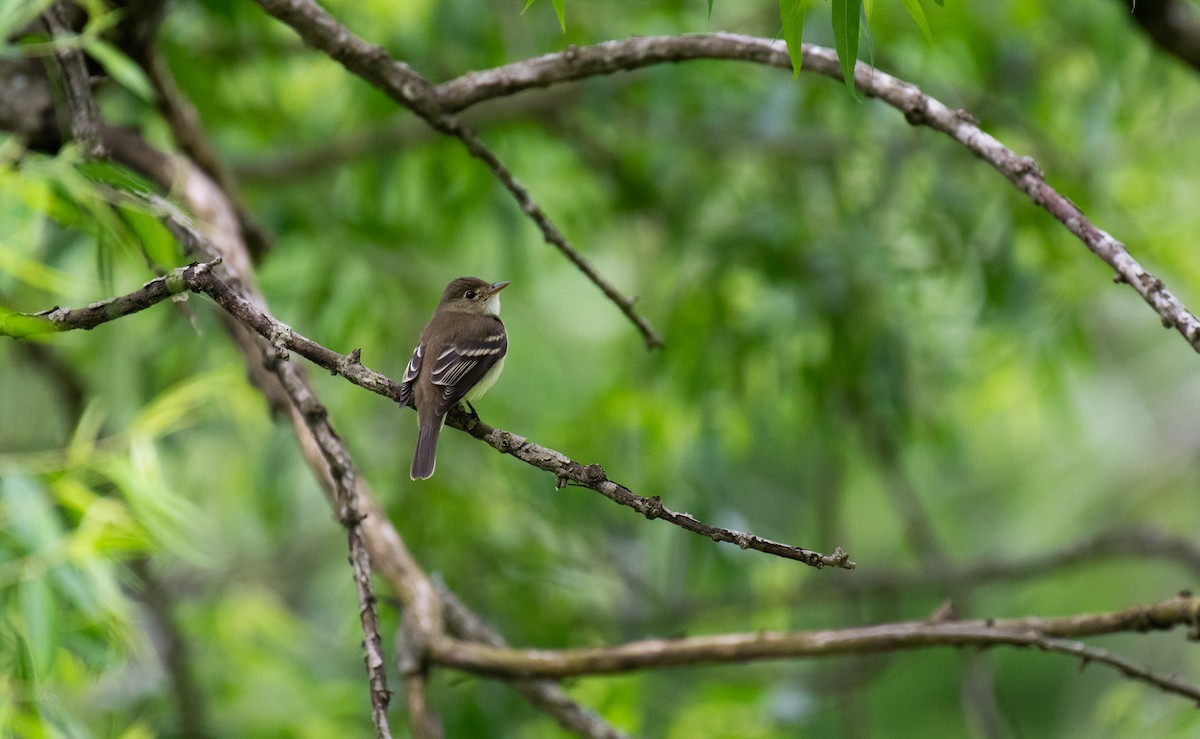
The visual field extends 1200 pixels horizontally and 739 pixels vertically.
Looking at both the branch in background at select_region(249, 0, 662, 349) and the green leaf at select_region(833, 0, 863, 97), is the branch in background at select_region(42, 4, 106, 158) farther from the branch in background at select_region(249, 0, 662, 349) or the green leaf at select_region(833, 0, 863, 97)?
→ the green leaf at select_region(833, 0, 863, 97)

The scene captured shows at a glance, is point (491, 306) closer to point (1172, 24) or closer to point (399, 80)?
point (399, 80)

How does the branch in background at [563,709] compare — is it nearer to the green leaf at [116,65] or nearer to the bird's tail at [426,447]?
the bird's tail at [426,447]

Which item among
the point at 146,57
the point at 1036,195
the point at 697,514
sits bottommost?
the point at 1036,195

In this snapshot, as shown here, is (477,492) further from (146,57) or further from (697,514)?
(146,57)

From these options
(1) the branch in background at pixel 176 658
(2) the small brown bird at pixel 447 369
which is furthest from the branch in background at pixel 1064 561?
(1) the branch in background at pixel 176 658

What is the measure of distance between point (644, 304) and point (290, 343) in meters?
4.57

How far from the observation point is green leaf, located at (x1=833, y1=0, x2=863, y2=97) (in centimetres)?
217

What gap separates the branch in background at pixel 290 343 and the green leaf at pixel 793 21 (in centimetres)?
82

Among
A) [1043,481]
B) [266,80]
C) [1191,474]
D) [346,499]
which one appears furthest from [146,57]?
[1191,474]

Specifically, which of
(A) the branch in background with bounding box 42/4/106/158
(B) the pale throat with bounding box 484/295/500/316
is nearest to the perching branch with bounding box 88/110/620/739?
(A) the branch in background with bounding box 42/4/106/158

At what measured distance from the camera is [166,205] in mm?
3104

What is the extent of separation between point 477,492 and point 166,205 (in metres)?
3.12

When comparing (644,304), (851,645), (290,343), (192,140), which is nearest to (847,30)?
(290,343)

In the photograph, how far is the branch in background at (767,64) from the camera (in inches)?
102
